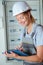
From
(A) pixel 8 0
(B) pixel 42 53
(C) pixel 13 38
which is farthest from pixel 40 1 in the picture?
(B) pixel 42 53

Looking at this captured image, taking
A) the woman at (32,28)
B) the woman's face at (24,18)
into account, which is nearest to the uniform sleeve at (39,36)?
the woman at (32,28)

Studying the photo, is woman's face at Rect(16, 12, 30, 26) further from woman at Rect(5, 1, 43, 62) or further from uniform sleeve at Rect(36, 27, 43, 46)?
uniform sleeve at Rect(36, 27, 43, 46)

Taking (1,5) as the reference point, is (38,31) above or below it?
below

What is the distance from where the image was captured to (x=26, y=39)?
4.32ft

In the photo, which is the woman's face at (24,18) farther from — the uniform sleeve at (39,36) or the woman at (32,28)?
the uniform sleeve at (39,36)

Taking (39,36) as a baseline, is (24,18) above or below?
above

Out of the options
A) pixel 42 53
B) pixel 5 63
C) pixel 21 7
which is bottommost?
pixel 5 63

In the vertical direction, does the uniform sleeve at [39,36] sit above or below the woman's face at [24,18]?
below

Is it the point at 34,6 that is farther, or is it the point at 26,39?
the point at 34,6

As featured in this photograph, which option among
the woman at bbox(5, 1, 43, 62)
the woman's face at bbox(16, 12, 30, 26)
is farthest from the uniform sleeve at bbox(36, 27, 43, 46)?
the woman's face at bbox(16, 12, 30, 26)

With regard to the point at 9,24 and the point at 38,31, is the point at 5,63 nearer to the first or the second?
the point at 9,24

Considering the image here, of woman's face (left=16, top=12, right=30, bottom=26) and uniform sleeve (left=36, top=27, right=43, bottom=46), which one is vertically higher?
woman's face (left=16, top=12, right=30, bottom=26)

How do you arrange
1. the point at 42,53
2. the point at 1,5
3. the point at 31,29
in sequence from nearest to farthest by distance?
1. the point at 42,53
2. the point at 31,29
3. the point at 1,5

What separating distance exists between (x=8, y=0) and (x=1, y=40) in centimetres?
61
